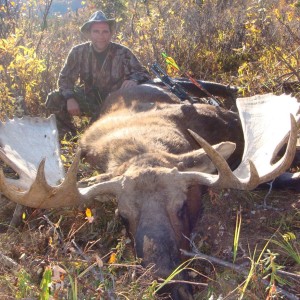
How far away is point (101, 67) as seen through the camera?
6891mm

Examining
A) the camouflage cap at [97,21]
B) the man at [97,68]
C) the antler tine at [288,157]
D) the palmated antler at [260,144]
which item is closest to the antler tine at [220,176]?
the palmated antler at [260,144]

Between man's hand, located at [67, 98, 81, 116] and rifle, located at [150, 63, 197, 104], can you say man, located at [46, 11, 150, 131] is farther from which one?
rifle, located at [150, 63, 197, 104]

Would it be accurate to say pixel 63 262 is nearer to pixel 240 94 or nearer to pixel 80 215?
pixel 80 215

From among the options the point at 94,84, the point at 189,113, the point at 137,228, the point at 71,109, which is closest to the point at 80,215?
the point at 137,228

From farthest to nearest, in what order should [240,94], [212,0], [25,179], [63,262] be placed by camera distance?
[212,0] → [240,94] → [25,179] → [63,262]

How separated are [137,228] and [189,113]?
201cm

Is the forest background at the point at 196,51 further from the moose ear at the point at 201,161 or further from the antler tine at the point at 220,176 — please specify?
the moose ear at the point at 201,161

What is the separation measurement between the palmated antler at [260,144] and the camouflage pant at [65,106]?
256 cm

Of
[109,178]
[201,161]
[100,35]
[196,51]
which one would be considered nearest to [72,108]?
[100,35]

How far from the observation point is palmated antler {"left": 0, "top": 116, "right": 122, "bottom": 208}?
11.0 ft

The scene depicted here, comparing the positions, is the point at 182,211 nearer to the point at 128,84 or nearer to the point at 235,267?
the point at 235,267

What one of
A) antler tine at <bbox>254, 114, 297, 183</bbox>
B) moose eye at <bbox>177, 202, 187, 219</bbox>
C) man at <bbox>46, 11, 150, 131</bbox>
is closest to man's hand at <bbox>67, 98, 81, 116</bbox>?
man at <bbox>46, 11, 150, 131</bbox>

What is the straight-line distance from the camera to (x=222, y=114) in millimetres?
5062

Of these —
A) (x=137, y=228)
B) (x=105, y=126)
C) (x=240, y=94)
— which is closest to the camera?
(x=137, y=228)
